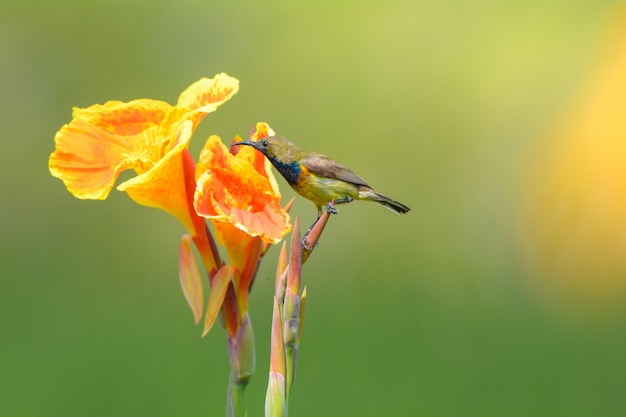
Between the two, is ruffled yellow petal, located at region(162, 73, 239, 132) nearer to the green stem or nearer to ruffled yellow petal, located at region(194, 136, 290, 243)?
ruffled yellow petal, located at region(194, 136, 290, 243)

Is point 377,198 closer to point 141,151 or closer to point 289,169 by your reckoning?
point 289,169

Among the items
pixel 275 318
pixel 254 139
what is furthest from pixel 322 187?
pixel 275 318

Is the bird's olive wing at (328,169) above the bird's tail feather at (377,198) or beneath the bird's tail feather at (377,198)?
above

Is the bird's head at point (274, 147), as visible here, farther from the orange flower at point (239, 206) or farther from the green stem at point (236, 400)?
the green stem at point (236, 400)

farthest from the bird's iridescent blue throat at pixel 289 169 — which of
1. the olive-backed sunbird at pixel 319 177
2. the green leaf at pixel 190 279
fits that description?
the green leaf at pixel 190 279

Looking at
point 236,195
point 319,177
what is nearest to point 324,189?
point 319,177

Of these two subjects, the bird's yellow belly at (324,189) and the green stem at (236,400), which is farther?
the bird's yellow belly at (324,189)
